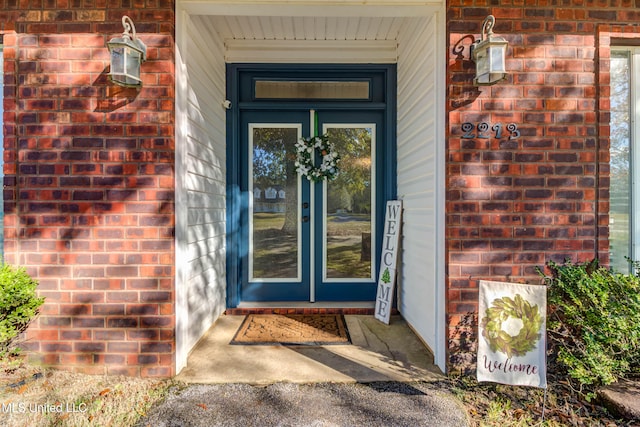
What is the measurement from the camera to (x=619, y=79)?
2467mm

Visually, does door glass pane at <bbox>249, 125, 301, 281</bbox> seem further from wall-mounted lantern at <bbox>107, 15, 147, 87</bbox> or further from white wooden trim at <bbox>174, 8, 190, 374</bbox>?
wall-mounted lantern at <bbox>107, 15, 147, 87</bbox>

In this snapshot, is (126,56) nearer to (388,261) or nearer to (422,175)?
(422,175)

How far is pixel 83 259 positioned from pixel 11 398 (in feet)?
2.67

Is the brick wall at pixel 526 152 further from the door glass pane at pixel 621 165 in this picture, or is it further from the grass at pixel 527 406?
the door glass pane at pixel 621 165

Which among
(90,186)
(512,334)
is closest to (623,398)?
(512,334)

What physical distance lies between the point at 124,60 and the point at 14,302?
5.13ft

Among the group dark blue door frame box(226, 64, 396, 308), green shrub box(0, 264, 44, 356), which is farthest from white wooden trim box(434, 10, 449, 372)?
green shrub box(0, 264, 44, 356)

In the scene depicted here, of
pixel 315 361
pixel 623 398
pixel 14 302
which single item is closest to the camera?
pixel 623 398

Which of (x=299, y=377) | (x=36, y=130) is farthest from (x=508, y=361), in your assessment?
(x=36, y=130)

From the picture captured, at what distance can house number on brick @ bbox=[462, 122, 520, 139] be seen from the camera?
7.17ft

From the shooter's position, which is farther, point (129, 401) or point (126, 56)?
point (126, 56)

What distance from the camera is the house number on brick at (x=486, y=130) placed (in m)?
2.19

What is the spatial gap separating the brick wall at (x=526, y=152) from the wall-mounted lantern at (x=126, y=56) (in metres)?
1.96

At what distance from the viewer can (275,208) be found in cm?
352
